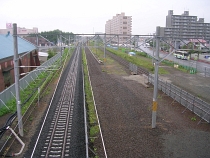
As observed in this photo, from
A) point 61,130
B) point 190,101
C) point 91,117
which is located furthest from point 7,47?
point 190,101

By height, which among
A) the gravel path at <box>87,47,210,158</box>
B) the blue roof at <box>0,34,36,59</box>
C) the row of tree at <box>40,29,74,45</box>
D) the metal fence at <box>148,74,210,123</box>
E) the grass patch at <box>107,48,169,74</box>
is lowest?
the gravel path at <box>87,47,210,158</box>

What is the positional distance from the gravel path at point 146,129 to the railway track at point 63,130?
40.8 inches

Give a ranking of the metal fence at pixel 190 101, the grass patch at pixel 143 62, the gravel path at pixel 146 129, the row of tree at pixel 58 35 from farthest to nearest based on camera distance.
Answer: the grass patch at pixel 143 62
the row of tree at pixel 58 35
the metal fence at pixel 190 101
the gravel path at pixel 146 129

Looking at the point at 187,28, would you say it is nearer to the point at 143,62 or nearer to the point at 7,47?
the point at 7,47

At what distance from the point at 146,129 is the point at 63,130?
372 centimetres

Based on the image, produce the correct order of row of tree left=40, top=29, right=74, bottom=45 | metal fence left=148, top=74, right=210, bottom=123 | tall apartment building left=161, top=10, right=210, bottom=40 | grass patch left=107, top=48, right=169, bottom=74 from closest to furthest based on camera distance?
metal fence left=148, top=74, right=210, bottom=123
row of tree left=40, top=29, right=74, bottom=45
tall apartment building left=161, top=10, right=210, bottom=40
grass patch left=107, top=48, right=169, bottom=74

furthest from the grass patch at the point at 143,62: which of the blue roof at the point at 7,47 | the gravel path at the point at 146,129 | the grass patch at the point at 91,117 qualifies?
the blue roof at the point at 7,47

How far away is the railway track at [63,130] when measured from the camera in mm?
8547

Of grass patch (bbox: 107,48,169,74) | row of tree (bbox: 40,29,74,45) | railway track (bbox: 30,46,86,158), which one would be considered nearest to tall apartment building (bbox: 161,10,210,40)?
grass patch (bbox: 107,48,169,74)

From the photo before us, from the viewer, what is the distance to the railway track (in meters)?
8.55

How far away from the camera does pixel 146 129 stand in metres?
10.9

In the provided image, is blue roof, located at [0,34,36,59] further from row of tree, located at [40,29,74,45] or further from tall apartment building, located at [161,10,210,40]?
tall apartment building, located at [161,10,210,40]

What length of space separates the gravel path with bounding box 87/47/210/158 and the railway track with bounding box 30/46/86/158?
1.04m

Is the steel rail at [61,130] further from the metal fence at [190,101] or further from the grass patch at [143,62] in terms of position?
the grass patch at [143,62]
